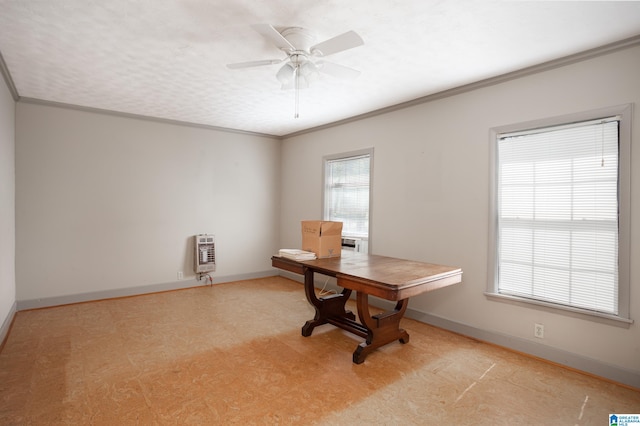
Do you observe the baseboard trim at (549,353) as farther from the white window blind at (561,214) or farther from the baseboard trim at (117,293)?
the baseboard trim at (117,293)

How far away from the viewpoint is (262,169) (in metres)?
6.12

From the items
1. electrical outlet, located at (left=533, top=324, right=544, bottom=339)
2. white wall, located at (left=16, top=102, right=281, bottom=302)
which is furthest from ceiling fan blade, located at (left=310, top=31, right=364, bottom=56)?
white wall, located at (left=16, top=102, right=281, bottom=302)

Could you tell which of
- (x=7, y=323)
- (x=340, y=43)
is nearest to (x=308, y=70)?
(x=340, y=43)

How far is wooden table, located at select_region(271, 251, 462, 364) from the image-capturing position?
98.8 inches

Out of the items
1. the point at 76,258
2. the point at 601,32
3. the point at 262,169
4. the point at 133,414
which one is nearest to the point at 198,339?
the point at 133,414

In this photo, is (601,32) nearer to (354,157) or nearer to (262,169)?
(354,157)

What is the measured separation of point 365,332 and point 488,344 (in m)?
1.23

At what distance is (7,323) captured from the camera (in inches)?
133

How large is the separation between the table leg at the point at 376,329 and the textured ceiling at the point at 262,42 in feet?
7.00

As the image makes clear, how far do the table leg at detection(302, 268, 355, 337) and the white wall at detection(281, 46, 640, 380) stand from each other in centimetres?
93

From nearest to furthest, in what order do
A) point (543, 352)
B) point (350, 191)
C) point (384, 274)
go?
point (384, 274) → point (543, 352) → point (350, 191)

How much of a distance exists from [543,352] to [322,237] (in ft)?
7.36

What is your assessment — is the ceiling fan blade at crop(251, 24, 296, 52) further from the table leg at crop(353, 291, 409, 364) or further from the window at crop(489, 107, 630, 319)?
the window at crop(489, 107, 630, 319)

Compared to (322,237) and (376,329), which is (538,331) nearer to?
(376,329)
